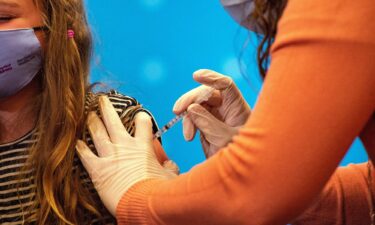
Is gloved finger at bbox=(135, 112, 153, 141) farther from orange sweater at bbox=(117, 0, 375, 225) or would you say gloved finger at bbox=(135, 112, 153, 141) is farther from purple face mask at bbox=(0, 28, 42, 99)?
orange sweater at bbox=(117, 0, 375, 225)

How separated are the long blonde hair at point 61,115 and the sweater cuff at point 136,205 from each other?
0.23 meters

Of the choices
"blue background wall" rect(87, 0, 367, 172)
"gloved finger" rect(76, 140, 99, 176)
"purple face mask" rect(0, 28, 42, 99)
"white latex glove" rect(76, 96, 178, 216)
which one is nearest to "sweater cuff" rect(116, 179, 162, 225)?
"white latex glove" rect(76, 96, 178, 216)

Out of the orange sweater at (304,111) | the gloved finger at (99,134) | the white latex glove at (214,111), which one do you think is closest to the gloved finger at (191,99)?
the white latex glove at (214,111)

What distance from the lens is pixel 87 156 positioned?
1283 millimetres

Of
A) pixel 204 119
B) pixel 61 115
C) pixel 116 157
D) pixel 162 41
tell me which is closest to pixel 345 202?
pixel 204 119

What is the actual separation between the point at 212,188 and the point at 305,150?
17 centimetres

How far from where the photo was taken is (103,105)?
1.37 meters

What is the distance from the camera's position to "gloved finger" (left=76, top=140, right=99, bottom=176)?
126 centimetres

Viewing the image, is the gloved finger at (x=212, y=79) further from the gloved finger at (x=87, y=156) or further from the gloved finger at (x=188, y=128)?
the gloved finger at (x=87, y=156)

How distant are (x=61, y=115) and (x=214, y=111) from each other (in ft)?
1.42

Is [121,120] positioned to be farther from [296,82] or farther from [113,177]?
[296,82]

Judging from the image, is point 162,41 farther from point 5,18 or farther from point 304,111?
point 304,111

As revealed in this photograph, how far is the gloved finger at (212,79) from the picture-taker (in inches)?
56.1

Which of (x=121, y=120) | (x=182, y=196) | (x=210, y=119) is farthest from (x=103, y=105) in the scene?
(x=182, y=196)
